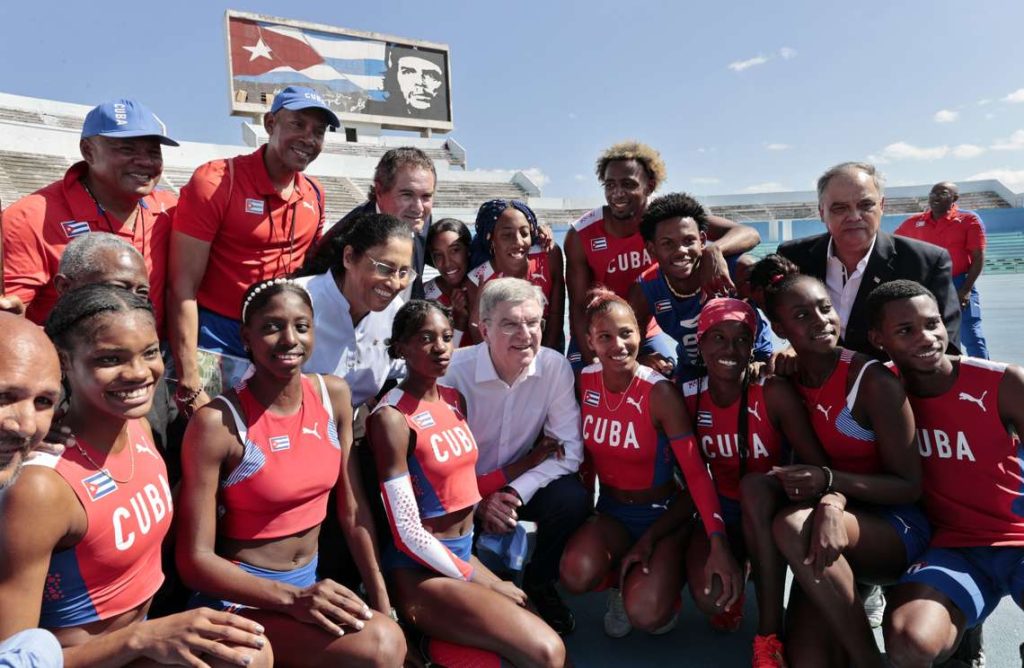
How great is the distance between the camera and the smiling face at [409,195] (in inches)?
143

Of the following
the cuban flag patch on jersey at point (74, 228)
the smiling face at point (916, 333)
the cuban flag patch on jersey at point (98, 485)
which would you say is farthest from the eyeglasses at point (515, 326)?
the cuban flag patch on jersey at point (74, 228)

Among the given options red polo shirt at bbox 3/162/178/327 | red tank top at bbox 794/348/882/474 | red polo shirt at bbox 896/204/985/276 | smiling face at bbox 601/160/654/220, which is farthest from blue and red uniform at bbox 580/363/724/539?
red polo shirt at bbox 896/204/985/276

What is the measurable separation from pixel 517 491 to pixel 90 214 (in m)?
2.23

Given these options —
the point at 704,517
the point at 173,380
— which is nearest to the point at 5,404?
the point at 173,380

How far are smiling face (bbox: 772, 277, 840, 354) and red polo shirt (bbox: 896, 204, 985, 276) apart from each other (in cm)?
548

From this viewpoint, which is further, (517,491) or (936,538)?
(517,491)

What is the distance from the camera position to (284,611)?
7.44 feet

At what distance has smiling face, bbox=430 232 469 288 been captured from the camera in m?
4.13

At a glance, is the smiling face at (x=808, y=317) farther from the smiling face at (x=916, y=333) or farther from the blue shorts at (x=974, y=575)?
the blue shorts at (x=974, y=575)

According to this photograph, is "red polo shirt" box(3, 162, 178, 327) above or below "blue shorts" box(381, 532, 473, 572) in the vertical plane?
above

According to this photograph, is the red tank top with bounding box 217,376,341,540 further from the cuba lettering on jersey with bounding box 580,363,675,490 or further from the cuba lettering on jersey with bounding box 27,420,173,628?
the cuba lettering on jersey with bounding box 580,363,675,490

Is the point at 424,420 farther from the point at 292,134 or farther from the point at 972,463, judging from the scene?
the point at 972,463

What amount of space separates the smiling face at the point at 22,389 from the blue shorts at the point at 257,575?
931mm

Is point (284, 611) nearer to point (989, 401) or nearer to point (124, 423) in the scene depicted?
point (124, 423)
